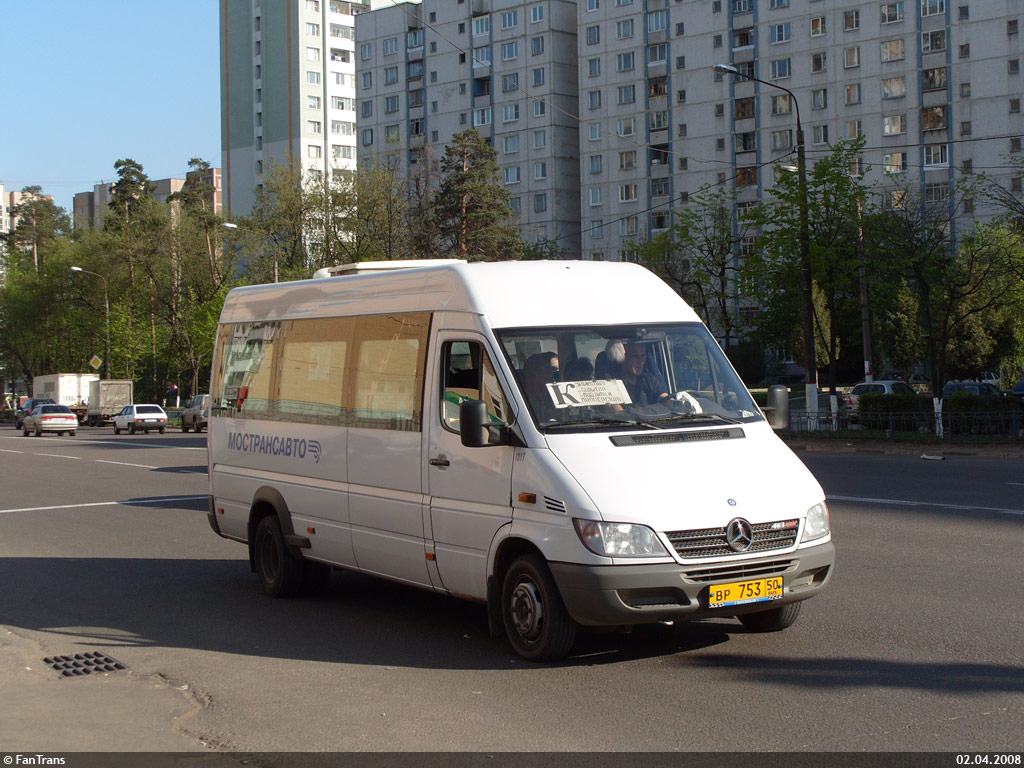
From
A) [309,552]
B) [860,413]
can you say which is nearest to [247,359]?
[309,552]

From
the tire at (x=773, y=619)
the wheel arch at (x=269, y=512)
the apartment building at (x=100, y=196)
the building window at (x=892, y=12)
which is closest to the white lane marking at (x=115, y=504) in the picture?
the wheel arch at (x=269, y=512)

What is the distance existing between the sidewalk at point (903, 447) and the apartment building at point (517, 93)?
6294cm

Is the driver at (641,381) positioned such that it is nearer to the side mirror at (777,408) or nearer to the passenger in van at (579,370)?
the passenger in van at (579,370)

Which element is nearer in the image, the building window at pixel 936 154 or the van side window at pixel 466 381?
the van side window at pixel 466 381

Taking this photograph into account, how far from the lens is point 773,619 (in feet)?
24.1

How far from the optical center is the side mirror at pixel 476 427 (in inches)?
265

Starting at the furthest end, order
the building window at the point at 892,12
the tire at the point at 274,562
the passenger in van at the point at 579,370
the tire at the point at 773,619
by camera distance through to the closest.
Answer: the building window at the point at 892,12 → the tire at the point at 274,562 → the tire at the point at 773,619 → the passenger in van at the point at 579,370

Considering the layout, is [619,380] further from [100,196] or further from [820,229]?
[100,196]

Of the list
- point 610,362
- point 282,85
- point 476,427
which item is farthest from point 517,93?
point 476,427

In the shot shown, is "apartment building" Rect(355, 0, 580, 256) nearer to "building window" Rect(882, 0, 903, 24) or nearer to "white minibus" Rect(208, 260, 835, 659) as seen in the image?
"building window" Rect(882, 0, 903, 24)

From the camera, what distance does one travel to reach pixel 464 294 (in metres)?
7.44

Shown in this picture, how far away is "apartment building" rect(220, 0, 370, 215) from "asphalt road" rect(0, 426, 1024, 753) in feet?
357

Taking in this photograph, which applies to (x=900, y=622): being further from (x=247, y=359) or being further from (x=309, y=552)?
(x=247, y=359)

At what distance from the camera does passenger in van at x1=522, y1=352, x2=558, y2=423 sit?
6852 millimetres
